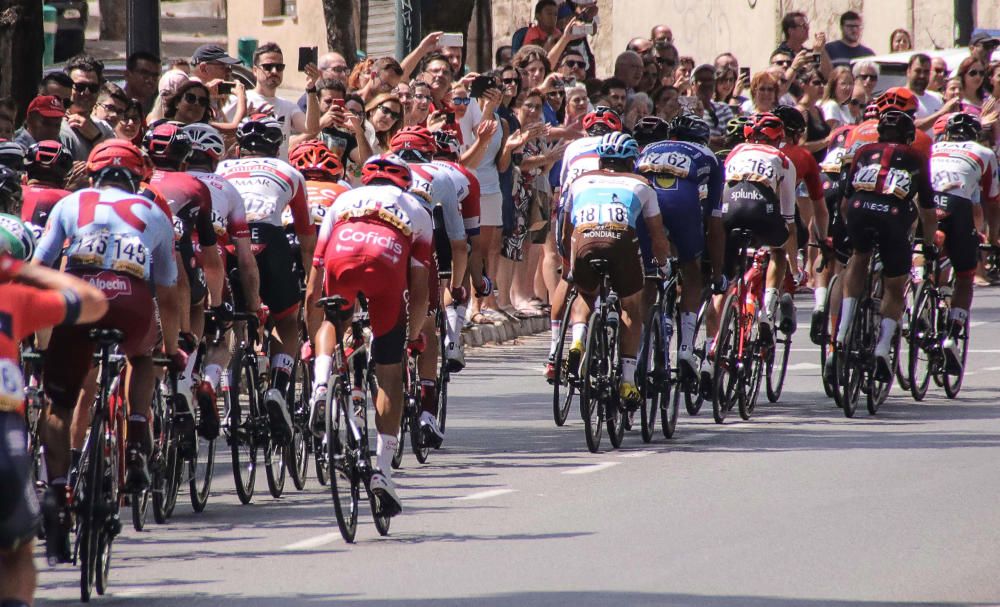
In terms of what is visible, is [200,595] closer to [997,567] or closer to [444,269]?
[997,567]

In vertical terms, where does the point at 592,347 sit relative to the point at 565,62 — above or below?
below

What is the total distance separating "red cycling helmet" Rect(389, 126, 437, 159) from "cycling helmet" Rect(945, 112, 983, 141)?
197 inches

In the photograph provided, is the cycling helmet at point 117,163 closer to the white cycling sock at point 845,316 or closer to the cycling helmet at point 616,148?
the cycling helmet at point 616,148

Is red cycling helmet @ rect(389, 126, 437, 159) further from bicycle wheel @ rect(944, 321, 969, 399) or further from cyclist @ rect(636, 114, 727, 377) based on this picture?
bicycle wheel @ rect(944, 321, 969, 399)

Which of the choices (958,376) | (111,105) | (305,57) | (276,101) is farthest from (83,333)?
(958,376)

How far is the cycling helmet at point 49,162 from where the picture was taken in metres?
10.1

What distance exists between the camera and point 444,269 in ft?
41.5

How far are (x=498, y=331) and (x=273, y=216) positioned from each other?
7549 mm

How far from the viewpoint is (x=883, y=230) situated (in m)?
13.5

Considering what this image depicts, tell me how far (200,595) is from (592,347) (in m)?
4.48

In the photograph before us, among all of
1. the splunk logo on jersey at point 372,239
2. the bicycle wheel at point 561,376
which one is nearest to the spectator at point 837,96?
the bicycle wheel at point 561,376

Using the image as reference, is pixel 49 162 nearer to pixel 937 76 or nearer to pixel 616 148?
pixel 616 148

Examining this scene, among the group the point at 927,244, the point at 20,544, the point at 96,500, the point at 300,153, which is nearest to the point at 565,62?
the point at 927,244

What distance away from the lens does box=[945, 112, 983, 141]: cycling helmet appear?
14945mm
